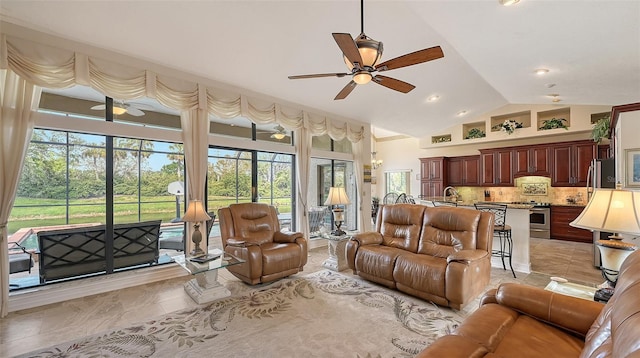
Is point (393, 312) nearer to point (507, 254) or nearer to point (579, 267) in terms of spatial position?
point (507, 254)

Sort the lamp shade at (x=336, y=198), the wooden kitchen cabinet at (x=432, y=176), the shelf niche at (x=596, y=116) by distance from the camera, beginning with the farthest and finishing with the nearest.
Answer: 1. the wooden kitchen cabinet at (x=432, y=176)
2. the shelf niche at (x=596, y=116)
3. the lamp shade at (x=336, y=198)

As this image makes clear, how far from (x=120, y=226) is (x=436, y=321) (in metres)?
4.04

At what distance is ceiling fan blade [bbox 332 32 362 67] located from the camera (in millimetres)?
2023

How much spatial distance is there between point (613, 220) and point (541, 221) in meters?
Answer: 6.52

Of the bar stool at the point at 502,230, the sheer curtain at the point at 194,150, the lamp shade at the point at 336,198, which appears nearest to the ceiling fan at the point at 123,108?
the sheer curtain at the point at 194,150

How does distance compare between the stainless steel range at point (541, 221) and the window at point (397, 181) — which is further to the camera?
the window at point (397, 181)

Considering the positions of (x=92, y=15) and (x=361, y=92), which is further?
(x=361, y=92)

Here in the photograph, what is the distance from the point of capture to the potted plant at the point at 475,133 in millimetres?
8440

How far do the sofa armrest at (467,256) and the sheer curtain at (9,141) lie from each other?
4.66 metres

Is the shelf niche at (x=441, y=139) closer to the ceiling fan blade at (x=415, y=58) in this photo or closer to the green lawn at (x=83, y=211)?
the ceiling fan blade at (x=415, y=58)

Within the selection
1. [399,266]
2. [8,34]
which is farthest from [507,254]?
[8,34]

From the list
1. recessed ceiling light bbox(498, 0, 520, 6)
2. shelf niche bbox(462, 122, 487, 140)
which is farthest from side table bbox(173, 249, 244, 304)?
shelf niche bbox(462, 122, 487, 140)

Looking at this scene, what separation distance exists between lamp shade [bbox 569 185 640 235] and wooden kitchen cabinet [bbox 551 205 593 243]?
20.2 ft

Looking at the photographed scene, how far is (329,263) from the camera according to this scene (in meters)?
4.38
